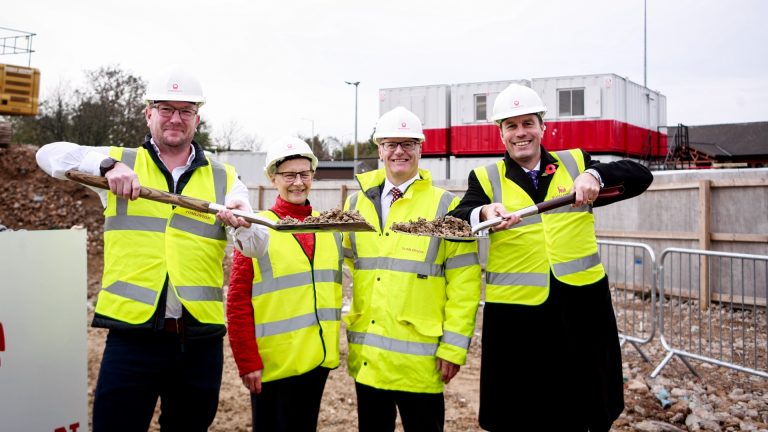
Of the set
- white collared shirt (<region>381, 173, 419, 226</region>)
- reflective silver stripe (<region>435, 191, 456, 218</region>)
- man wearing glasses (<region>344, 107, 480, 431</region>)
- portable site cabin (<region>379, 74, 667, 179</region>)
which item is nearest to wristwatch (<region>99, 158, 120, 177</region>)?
man wearing glasses (<region>344, 107, 480, 431</region>)

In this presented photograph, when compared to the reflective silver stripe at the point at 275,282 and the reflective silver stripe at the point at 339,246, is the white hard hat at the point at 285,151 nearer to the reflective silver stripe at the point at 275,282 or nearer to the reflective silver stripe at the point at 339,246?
the reflective silver stripe at the point at 339,246

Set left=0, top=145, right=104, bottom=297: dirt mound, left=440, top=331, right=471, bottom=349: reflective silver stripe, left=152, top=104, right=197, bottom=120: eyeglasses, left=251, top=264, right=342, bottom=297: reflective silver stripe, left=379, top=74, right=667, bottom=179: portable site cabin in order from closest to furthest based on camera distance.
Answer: left=152, top=104, right=197, bottom=120: eyeglasses → left=440, top=331, right=471, bottom=349: reflective silver stripe → left=251, top=264, right=342, bottom=297: reflective silver stripe → left=0, top=145, right=104, bottom=297: dirt mound → left=379, top=74, right=667, bottom=179: portable site cabin

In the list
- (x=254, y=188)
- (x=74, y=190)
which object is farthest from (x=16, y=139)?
(x=254, y=188)

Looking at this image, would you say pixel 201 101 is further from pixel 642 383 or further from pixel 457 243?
pixel 642 383

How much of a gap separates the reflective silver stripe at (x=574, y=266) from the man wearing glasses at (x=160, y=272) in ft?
5.71

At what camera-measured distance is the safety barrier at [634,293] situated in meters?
7.41

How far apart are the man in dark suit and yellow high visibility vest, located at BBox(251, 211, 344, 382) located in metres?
0.90

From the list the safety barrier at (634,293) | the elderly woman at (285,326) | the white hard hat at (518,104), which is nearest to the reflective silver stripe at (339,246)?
the elderly woman at (285,326)

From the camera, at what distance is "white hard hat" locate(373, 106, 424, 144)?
3.62 m

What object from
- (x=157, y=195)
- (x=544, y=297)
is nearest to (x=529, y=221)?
(x=544, y=297)

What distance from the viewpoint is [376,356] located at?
3.37m

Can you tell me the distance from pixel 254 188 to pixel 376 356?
1901cm

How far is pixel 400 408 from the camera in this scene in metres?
3.43

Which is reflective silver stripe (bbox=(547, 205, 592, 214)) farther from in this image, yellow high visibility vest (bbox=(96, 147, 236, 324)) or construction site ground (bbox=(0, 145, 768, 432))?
yellow high visibility vest (bbox=(96, 147, 236, 324))
